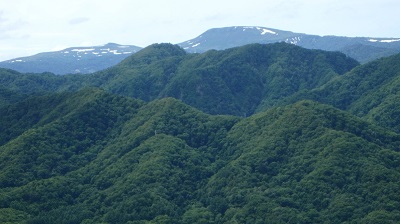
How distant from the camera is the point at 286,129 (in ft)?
389

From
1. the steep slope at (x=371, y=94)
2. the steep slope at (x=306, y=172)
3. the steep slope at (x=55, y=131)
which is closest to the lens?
the steep slope at (x=306, y=172)

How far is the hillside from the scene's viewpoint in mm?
100938

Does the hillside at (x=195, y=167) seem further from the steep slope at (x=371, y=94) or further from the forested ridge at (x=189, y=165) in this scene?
the steep slope at (x=371, y=94)

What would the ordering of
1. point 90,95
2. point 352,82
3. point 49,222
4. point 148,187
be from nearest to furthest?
1. point 49,222
2. point 148,187
3. point 90,95
4. point 352,82

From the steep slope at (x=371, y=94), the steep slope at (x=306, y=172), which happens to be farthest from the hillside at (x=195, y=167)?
the steep slope at (x=371, y=94)

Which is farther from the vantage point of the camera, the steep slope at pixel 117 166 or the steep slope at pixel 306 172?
the steep slope at pixel 117 166

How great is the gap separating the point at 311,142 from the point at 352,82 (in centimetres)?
8699

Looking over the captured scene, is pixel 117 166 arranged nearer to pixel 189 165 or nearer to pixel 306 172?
pixel 189 165

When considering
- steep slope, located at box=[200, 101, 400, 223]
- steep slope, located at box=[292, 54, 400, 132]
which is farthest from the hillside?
steep slope, located at box=[292, 54, 400, 132]

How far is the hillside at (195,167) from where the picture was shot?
101 metres

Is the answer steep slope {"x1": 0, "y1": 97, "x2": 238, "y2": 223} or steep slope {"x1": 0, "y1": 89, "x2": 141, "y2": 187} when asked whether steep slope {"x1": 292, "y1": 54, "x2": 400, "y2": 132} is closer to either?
steep slope {"x1": 0, "y1": 97, "x2": 238, "y2": 223}

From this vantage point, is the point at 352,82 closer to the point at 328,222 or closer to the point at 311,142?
the point at 311,142

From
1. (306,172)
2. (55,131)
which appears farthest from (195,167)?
(55,131)

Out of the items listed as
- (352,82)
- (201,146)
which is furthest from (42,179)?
(352,82)
